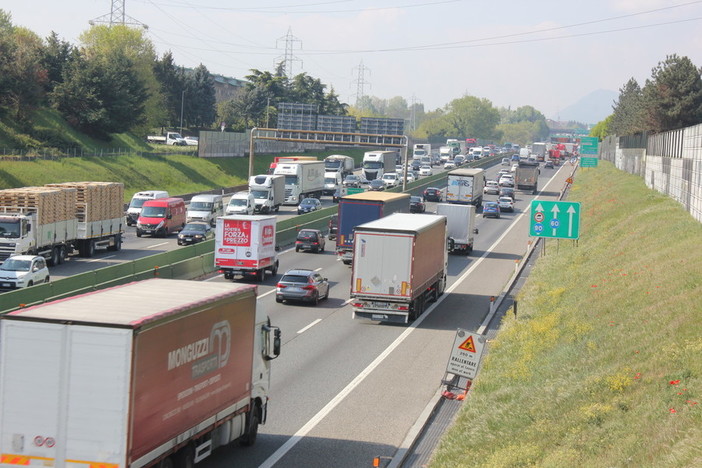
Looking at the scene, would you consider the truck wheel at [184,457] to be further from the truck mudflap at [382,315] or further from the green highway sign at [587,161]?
the green highway sign at [587,161]

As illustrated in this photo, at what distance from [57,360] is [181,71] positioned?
4963 inches

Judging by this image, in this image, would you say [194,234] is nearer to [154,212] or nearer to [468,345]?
[154,212]

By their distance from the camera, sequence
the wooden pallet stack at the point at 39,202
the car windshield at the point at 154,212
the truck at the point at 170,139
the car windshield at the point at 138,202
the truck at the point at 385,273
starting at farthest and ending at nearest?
the truck at the point at 170,139, the car windshield at the point at 138,202, the car windshield at the point at 154,212, the wooden pallet stack at the point at 39,202, the truck at the point at 385,273

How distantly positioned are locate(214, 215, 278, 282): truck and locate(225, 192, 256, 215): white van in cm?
2429

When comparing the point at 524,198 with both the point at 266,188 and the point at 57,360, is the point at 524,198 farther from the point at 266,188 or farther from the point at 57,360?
the point at 57,360

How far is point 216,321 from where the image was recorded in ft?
54.9

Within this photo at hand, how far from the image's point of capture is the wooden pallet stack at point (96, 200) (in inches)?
1971

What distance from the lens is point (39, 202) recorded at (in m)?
45.7

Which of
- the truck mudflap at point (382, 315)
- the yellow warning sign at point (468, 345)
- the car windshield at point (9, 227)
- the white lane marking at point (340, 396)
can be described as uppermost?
the car windshield at point (9, 227)

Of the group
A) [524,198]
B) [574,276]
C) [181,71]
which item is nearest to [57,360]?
[574,276]

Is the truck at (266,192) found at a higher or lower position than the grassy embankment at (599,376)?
higher

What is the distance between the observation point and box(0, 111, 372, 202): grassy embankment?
253 ft

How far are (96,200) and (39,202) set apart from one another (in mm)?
5393

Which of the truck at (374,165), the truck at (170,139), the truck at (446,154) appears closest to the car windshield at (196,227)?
the truck at (374,165)
